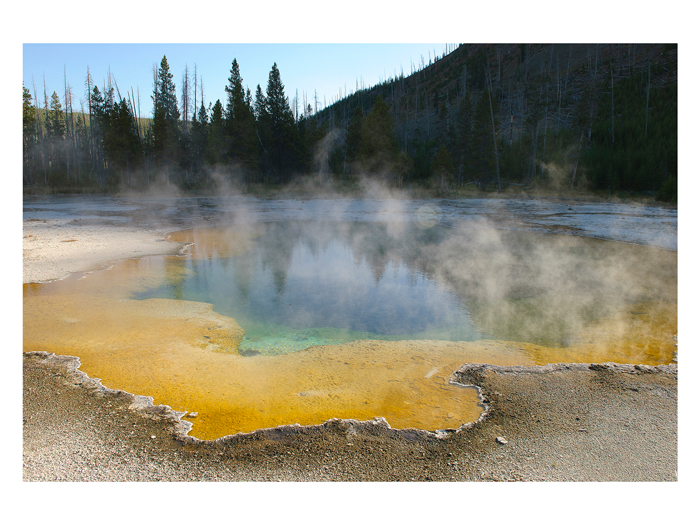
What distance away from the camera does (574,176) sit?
2636 cm

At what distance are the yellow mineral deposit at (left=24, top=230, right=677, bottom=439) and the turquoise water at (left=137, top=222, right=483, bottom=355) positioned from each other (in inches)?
13.4

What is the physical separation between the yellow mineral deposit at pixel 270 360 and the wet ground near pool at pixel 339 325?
0.02 meters

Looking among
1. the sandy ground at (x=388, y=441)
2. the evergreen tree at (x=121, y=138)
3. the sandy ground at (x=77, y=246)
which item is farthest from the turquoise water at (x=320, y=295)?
the evergreen tree at (x=121, y=138)

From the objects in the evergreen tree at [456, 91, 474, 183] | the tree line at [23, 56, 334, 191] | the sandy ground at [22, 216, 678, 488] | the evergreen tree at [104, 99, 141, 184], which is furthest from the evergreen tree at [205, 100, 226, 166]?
the sandy ground at [22, 216, 678, 488]

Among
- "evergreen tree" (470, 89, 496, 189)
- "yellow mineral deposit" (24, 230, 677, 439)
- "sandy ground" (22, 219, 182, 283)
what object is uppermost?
"evergreen tree" (470, 89, 496, 189)

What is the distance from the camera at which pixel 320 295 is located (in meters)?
6.73

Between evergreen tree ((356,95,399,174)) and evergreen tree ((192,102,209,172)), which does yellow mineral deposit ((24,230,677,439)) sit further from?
evergreen tree ((192,102,209,172))

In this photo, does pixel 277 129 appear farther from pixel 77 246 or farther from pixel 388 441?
pixel 388 441

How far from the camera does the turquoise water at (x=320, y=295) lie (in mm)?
5172

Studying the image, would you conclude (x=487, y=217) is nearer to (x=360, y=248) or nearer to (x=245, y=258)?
(x=360, y=248)

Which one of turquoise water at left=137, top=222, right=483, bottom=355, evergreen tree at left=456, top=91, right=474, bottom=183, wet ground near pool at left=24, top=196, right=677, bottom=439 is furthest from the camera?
evergreen tree at left=456, top=91, right=474, bottom=183

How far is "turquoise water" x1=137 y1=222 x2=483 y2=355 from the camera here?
5172mm

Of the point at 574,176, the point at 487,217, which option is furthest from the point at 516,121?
the point at 487,217

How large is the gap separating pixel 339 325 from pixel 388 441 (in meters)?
2.58
